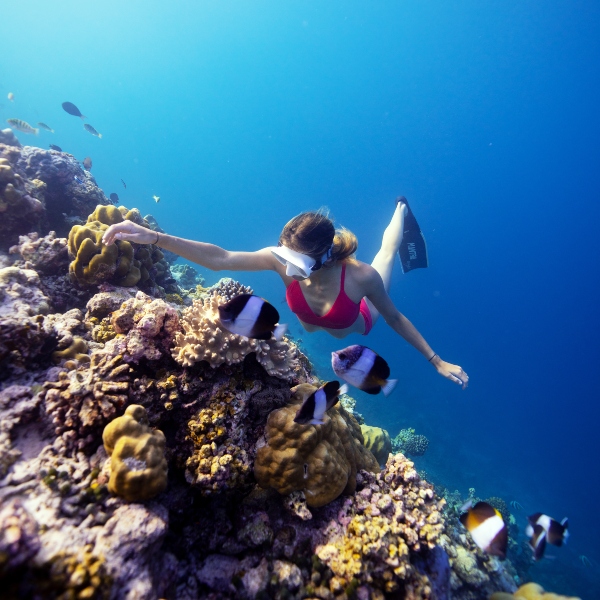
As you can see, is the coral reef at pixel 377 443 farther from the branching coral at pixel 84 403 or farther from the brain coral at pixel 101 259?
the brain coral at pixel 101 259

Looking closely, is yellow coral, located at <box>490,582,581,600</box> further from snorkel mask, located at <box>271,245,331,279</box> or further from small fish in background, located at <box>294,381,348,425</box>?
snorkel mask, located at <box>271,245,331,279</box>

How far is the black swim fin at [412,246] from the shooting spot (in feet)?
30.1

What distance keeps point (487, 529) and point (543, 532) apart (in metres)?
1.01

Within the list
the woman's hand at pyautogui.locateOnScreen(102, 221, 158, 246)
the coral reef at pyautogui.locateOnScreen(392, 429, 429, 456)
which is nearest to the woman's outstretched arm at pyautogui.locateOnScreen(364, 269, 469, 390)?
the woman's hand at pyautogui.locateOnScreen(102, 221, 158, 246)

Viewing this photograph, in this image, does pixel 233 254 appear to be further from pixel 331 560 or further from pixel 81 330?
pixel 331 560

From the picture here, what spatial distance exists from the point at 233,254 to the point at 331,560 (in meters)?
3.38

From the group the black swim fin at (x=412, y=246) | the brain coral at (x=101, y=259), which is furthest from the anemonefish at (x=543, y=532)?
the black swim fin at (x=412, y=246)

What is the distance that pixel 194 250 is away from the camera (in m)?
3.76

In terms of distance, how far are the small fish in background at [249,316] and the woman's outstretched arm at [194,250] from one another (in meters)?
1.75

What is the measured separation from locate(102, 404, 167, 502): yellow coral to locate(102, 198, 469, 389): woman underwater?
1.96 meters

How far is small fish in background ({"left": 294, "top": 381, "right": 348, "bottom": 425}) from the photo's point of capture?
6.98 ft

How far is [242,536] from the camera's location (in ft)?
8.56

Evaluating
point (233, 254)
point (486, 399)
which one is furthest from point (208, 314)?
point (486, 399)

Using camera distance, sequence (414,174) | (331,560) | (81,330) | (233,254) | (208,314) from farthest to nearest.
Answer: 1. (414,174)
2. (233,254)
3. (81,330)
4. (208,314)
5. (331,560)
